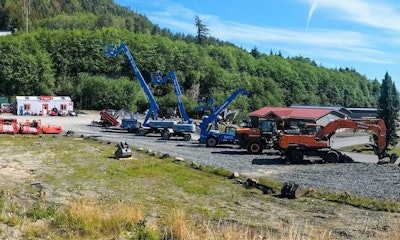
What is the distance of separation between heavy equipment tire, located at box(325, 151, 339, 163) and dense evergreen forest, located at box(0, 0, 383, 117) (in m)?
52.6

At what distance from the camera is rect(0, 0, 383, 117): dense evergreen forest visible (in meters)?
78.5

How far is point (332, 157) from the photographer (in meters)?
22.7

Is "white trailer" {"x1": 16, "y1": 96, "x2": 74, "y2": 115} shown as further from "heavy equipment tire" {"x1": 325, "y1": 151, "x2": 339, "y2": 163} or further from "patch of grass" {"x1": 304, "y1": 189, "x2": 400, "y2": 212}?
"patch of grass" {"x1": 304, "y1": 189, "x2": 400, "y2": 212}

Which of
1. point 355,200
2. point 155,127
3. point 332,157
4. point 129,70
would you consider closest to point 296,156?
point 332,157

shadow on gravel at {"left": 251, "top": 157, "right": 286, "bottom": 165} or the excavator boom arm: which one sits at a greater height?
the excavator boom arm

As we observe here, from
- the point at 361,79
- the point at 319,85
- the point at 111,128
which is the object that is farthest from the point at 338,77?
the point at 111,128

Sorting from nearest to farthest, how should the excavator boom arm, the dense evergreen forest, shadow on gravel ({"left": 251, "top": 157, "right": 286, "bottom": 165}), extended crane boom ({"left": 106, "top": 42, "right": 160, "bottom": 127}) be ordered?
1. shadow on gravel ({"left": 251, "top": 157, "right": 286, "bottom": 165})
2. the excavator boom arm
3. extended crane boom ({"left": 106, "top": 42, "right": 160, "bottom": 127})
4. the dense evergreen forest

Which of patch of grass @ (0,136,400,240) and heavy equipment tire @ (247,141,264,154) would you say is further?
heavy equipment tire @ (247,141,264,154)

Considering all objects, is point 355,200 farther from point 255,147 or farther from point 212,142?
point 212,142

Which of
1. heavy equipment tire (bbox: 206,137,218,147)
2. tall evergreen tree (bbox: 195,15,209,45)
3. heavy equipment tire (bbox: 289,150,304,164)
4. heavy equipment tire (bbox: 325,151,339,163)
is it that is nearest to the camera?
heavy equipment tire (bbox: 289,150,304,164)

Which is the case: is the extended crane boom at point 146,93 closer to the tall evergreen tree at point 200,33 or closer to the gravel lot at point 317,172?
the gravel lot at point 317,172

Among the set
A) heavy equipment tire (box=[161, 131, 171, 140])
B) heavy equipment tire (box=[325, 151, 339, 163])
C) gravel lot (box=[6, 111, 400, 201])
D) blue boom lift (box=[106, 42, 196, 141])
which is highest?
blue boom lift (box=[106, 42, 196, 141])

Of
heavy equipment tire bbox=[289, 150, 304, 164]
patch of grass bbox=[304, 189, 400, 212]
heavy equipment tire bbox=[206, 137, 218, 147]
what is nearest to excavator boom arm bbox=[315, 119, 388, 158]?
heavy equipment tire bbox=[289, 150, 304, 164]

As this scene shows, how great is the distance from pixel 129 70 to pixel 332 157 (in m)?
77.8
